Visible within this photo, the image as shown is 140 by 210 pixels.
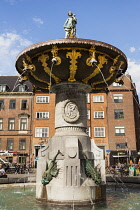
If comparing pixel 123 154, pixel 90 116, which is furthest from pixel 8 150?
pixel 123 154

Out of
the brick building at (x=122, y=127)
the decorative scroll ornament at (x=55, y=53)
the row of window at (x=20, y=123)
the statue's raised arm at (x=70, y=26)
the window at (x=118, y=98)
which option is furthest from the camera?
the row of window at (x=20, y=123)

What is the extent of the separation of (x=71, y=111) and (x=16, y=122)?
38.2 metres

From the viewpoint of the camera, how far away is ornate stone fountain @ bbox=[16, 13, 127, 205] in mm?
8172

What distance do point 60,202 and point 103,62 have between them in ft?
16.9

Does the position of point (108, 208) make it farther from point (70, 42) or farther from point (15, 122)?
point (15, 122)

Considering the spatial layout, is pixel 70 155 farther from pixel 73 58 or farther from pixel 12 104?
pixel 12 104

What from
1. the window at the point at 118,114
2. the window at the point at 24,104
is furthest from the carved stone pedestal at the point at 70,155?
the window at the point at 24,104

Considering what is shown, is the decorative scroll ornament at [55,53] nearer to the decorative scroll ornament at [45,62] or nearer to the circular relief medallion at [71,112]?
the decorative scroll ornament at [45,62]

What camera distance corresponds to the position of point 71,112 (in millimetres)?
9438

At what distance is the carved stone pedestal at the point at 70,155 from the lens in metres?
8.09

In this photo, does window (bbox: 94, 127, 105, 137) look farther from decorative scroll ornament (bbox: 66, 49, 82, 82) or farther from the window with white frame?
decorative scroll ornament (bbox: 66, 49, 82, 82)

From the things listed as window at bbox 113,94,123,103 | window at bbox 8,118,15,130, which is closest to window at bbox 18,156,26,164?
window at bbox 8,118,15,130

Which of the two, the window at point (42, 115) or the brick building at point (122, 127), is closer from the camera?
the brick building at point (122, 127)

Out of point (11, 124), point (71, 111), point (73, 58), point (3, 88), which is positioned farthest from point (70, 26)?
point (3, 88)
